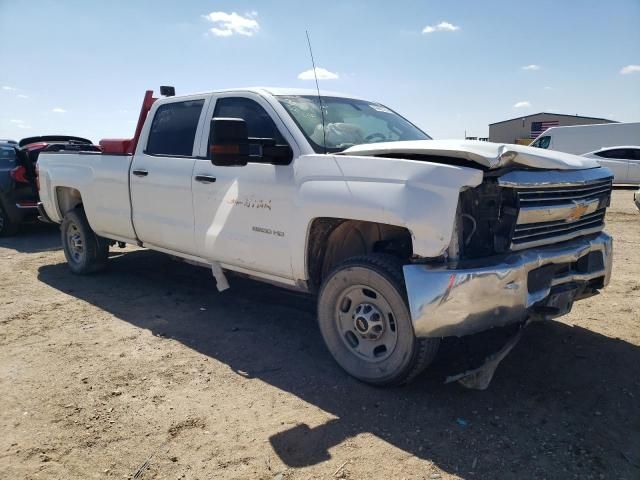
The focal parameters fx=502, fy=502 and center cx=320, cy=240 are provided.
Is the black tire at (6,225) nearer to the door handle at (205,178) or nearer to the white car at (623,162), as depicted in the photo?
the door handle at (205,178)

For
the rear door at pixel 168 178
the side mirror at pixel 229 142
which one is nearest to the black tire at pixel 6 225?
the rear door at pixel 168 178

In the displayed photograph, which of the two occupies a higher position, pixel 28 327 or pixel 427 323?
pixel 427 323

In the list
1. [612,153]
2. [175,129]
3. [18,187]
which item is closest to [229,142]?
[175,129]

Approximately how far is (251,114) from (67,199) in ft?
11.5

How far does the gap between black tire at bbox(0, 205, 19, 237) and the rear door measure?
5.49 metres

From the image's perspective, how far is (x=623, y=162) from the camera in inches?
644

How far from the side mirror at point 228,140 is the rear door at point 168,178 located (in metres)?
1.18

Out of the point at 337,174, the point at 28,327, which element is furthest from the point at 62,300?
the point at 337,174

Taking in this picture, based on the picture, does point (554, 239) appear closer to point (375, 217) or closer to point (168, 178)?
point (375, 217)

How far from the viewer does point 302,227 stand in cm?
344

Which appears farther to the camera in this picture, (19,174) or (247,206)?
(19,174)

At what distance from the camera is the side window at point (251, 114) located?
3.85 m

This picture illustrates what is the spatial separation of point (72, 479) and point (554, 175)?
10.4ft

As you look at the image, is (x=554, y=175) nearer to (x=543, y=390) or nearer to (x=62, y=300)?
(x=543, y=390)
